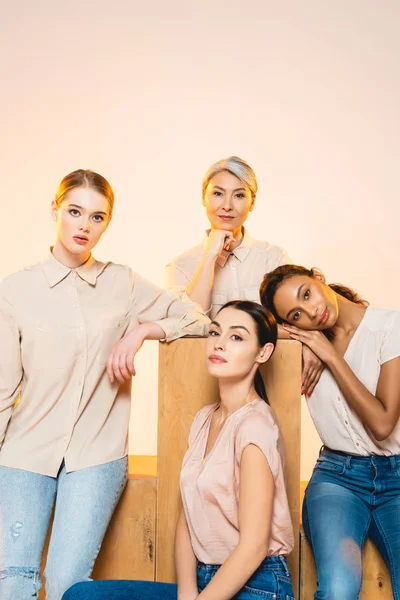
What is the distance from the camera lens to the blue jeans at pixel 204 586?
212 cm

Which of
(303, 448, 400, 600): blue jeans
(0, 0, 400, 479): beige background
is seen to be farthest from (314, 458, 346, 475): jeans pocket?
(0, 0, 400, 479): beige background

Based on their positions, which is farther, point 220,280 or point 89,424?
point 220,280

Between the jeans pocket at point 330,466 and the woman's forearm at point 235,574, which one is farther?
the jeans pocket at point 330,466

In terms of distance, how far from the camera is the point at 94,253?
456 cm

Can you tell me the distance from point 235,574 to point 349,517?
1.87 feet

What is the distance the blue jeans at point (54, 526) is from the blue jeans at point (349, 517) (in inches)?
27.0

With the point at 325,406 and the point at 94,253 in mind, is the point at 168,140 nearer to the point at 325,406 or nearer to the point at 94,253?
the point at 94,253

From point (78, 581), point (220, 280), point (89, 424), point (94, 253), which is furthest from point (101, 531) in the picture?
point (94, 253)

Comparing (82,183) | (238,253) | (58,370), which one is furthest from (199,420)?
(238,253)

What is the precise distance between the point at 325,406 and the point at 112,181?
230 centimetres

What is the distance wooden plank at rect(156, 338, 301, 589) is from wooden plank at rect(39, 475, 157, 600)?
5 cm

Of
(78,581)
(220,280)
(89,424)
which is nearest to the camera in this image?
(78,581)

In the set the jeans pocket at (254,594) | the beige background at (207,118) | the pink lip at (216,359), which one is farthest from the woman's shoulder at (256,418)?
the beige background at (207,118)

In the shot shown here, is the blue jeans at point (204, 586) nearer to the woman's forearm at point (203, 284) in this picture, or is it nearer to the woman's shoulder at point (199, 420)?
the woman's shoulder at point (199, 420)
